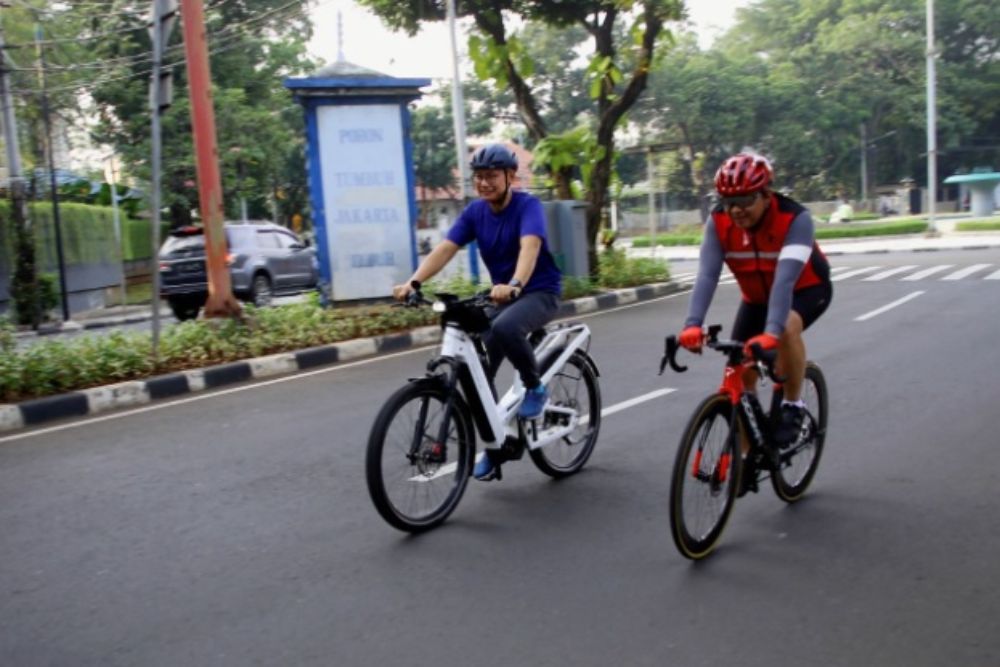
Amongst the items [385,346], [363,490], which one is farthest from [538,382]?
[385,346]

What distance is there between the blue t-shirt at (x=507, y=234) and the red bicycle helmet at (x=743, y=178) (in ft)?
3.63

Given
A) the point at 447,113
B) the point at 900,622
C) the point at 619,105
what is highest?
the point at 447,113

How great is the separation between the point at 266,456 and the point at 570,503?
7.17ft

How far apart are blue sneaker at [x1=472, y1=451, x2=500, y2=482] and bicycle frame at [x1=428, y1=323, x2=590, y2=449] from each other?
5.0 inches

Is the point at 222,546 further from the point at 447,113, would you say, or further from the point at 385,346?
the point at 447,113

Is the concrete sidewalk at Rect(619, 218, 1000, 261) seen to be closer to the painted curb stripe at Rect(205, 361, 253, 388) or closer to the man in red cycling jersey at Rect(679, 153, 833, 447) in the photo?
the painted curb stripe at Rect(205, 361, 253, 388)

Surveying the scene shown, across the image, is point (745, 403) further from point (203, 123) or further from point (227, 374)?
point (203, 123)

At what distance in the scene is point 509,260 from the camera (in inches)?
201

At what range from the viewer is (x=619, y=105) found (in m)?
16.6

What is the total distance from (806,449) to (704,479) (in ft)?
3.64


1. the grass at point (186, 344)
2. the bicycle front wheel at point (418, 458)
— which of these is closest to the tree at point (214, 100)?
the grass at point (186, 344)

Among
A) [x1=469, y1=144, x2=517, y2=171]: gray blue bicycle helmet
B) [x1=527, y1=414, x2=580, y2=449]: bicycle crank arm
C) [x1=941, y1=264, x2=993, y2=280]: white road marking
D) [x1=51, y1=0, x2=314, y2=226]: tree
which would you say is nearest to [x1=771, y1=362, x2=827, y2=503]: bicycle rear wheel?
[x1=527, y1=414, x2=580, y2=449]: bicycle crank arm

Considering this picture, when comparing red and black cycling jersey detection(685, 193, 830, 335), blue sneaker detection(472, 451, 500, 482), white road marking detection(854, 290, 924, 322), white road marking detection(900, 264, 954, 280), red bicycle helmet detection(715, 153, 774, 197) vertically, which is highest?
red bicycle helmet detection(715, 153, 774, 197)

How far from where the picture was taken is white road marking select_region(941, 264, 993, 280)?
1652cm
